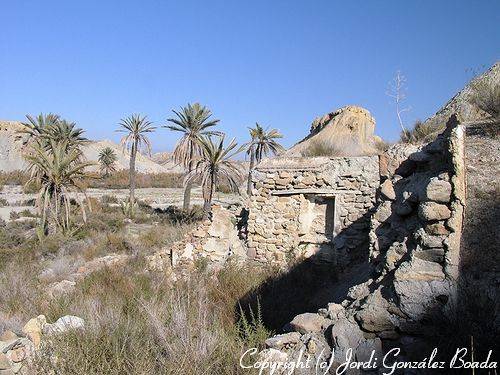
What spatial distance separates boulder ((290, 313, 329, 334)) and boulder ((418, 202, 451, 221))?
149 cm

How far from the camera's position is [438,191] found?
4.66m

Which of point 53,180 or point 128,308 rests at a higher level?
point 53,180

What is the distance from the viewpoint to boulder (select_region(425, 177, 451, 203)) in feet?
15.1

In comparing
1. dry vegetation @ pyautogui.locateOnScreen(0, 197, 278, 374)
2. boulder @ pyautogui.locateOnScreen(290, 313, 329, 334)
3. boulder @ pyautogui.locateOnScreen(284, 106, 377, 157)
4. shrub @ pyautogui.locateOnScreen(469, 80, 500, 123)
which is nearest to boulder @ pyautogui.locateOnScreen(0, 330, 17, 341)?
dry vegetation @ pyautogui.locateOnScreen(0, 197, 278, 374)

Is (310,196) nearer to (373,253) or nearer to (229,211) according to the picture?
(229,211)

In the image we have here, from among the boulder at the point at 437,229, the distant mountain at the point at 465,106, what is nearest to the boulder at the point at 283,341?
the boulder at the point at 437,229

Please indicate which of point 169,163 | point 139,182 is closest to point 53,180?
point 139,182

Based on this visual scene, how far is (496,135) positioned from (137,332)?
24.2 feet

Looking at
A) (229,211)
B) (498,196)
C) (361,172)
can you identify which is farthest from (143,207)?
(498,196)

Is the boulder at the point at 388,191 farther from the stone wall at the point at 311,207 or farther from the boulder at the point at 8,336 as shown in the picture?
the boulder at the point at 8,336

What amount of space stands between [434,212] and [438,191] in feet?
0.82

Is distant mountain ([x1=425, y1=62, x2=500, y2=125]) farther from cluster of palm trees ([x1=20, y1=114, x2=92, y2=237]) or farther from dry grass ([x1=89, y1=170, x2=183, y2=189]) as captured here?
dry grass ([x1=89, y1=170, x2=183, y2=189])

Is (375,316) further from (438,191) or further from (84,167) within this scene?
(84,167)

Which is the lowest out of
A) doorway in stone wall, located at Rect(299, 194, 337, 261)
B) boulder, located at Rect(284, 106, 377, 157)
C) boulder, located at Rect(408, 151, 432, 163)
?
doorway in stone wall, located at Rect(299, 194, 337, 261)
